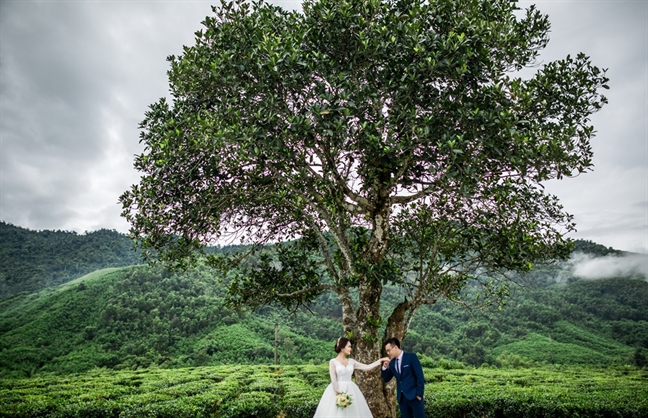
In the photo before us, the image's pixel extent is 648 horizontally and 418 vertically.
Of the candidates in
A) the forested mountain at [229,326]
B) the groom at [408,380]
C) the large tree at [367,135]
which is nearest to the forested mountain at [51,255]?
the forested mountain at [229,326]

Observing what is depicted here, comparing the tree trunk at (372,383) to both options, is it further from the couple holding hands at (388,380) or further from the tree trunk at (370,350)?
the couple holding hands at (388,380)

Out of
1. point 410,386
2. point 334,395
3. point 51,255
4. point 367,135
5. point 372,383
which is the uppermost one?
point 51,255

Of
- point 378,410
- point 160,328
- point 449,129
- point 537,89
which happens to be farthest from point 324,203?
point 160,328

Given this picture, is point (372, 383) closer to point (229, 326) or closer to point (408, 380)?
point (408, 380)

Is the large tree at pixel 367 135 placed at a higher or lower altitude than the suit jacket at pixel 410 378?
higher

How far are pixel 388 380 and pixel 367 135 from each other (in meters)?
3.86

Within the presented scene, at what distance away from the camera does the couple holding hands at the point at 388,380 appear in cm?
568

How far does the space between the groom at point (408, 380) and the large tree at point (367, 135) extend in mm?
1506

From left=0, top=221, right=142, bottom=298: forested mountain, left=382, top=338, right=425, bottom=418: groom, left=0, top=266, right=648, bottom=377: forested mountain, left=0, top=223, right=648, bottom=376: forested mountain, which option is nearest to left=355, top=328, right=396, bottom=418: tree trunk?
left=382, top=338, right=425, bottom=418: groom

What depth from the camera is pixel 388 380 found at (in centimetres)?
605

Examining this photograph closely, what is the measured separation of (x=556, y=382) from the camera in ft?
70.1

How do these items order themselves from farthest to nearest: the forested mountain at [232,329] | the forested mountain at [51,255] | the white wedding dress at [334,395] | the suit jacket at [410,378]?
the forested mountain at [51,255]
the forested mountain at [232,329]
the white wedding dress at [334,395]
the suit jacket at [410,378]

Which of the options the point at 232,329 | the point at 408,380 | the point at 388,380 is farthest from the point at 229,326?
the point at 408,380

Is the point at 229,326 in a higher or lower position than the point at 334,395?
higher
